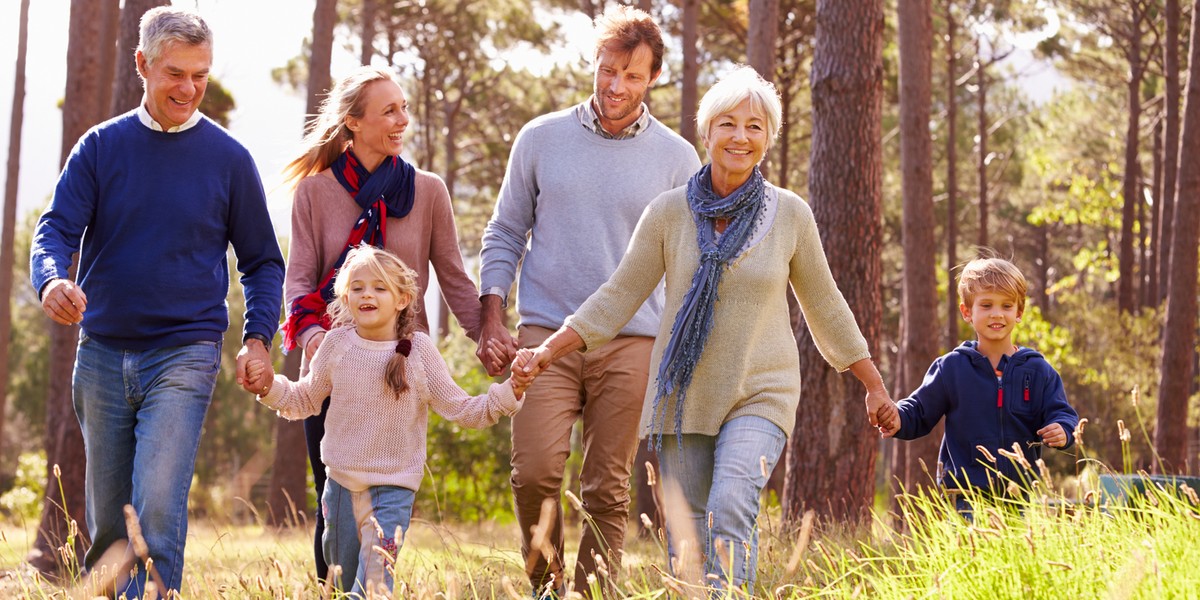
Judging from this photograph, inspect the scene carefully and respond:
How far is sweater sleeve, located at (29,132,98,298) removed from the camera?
422 cm

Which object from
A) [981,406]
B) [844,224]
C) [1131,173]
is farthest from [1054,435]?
[1131,173]

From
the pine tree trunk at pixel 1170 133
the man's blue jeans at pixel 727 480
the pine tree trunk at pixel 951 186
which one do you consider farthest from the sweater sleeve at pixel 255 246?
the pine tree trunk at pixel 951 186

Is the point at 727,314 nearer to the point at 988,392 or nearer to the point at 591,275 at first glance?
the point at 591,275

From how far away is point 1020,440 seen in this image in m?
4.77

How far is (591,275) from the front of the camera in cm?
515

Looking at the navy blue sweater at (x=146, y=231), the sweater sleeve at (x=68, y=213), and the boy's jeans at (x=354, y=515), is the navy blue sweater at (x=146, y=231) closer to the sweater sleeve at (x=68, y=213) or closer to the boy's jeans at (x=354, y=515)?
the sweater sleeve at (x=68, y=213)

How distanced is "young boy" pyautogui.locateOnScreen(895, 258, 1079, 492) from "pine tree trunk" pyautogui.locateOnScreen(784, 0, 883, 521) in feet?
11.5

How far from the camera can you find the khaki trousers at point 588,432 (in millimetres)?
5117

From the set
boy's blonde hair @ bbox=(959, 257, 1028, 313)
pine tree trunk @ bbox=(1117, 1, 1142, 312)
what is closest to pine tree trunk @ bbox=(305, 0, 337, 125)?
boy's blonde hair @ bbox=(959, 257, 1028, 313)

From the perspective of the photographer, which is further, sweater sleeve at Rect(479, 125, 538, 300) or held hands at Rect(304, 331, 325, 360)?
sweater sleeve at Rect(479, 125, 538, 300)

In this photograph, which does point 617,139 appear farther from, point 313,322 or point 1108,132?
point 1108,132

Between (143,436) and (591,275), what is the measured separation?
71.9 inches

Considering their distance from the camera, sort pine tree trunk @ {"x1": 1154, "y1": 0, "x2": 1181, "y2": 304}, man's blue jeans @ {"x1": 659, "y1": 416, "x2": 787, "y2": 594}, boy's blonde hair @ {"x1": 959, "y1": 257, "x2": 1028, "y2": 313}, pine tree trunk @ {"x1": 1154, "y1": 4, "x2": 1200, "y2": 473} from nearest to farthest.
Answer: man's blue jeans @ {"x1": 659, "y1": 416, "x2": 787, "y2": 594} → boy's blonde hair @ {"x1": 959, "y1": 257, "x2": 1028, "y2": 313} → pine tree trunk @ {"x1": 1154, "y1": 4, "x2": 1200, "y2": 473} → pine tree trunk @ {"x1": 1154, "y1": 0, "x2": 1181, "y2": 304}

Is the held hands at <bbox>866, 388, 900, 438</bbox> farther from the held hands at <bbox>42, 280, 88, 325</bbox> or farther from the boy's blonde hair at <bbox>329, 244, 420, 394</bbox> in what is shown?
the held hands at <bbox>42, 280, 88, 325</bbox>
